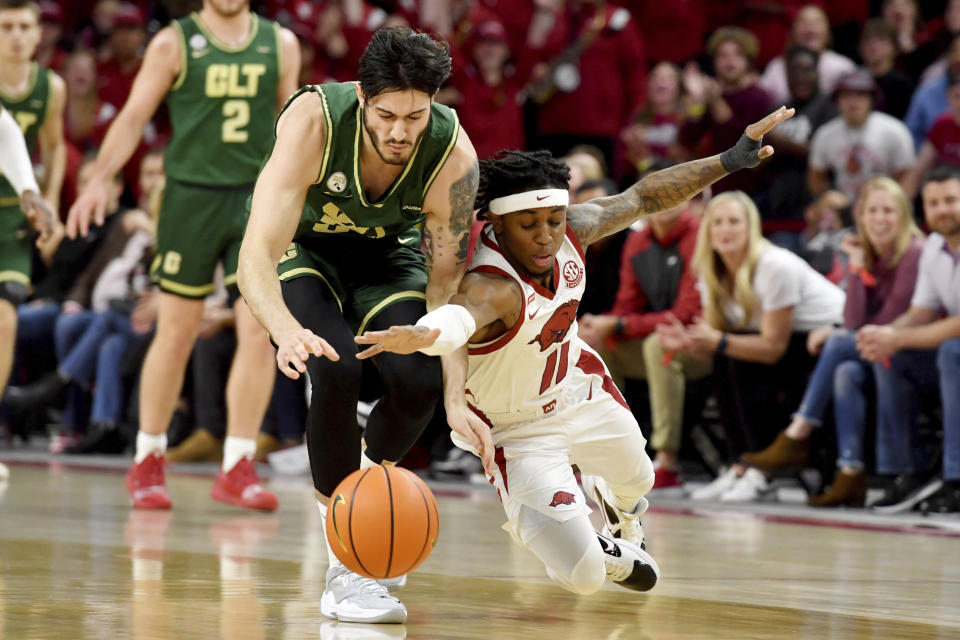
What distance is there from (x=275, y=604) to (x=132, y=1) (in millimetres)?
11865

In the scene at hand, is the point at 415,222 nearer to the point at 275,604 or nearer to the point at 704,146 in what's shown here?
the point at 275,604

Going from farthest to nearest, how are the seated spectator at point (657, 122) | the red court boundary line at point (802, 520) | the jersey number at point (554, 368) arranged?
the seated spectator at point (657, 122) → the red court boundary line at point (802, 520) → the jersey number at point (554, 368)

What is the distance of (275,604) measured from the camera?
4098mm

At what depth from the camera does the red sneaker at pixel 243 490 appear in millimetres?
6773

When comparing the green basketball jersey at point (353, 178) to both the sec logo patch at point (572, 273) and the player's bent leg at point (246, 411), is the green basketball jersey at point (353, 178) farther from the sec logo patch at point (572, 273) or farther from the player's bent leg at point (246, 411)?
the player's bent leg at point (246, 411)

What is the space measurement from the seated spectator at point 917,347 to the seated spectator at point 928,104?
268 centimetres

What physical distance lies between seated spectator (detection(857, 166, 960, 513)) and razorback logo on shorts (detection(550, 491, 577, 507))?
3.31 meters

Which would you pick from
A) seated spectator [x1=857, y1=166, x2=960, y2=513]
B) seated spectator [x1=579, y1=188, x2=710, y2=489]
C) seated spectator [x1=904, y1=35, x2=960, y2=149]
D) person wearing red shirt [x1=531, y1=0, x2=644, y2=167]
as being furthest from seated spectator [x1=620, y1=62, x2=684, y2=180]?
seated spectator [x1=857, y1=166, x2=960, y2=513]

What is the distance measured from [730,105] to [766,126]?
19.5 feet

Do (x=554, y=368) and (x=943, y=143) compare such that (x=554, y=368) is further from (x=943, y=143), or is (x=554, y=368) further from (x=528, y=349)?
(x=943, y=143)

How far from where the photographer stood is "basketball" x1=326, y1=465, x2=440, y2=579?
12.8ft

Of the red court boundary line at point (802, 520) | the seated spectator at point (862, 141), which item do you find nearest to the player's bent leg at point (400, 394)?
the red court boundary line at point (802, 520)

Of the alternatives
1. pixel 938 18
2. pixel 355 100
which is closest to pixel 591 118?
pixel 938 18

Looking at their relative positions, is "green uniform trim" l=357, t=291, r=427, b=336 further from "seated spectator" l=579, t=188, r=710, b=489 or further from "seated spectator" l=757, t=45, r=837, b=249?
"seated spectator" l=757, t=45, r=837, b=249
